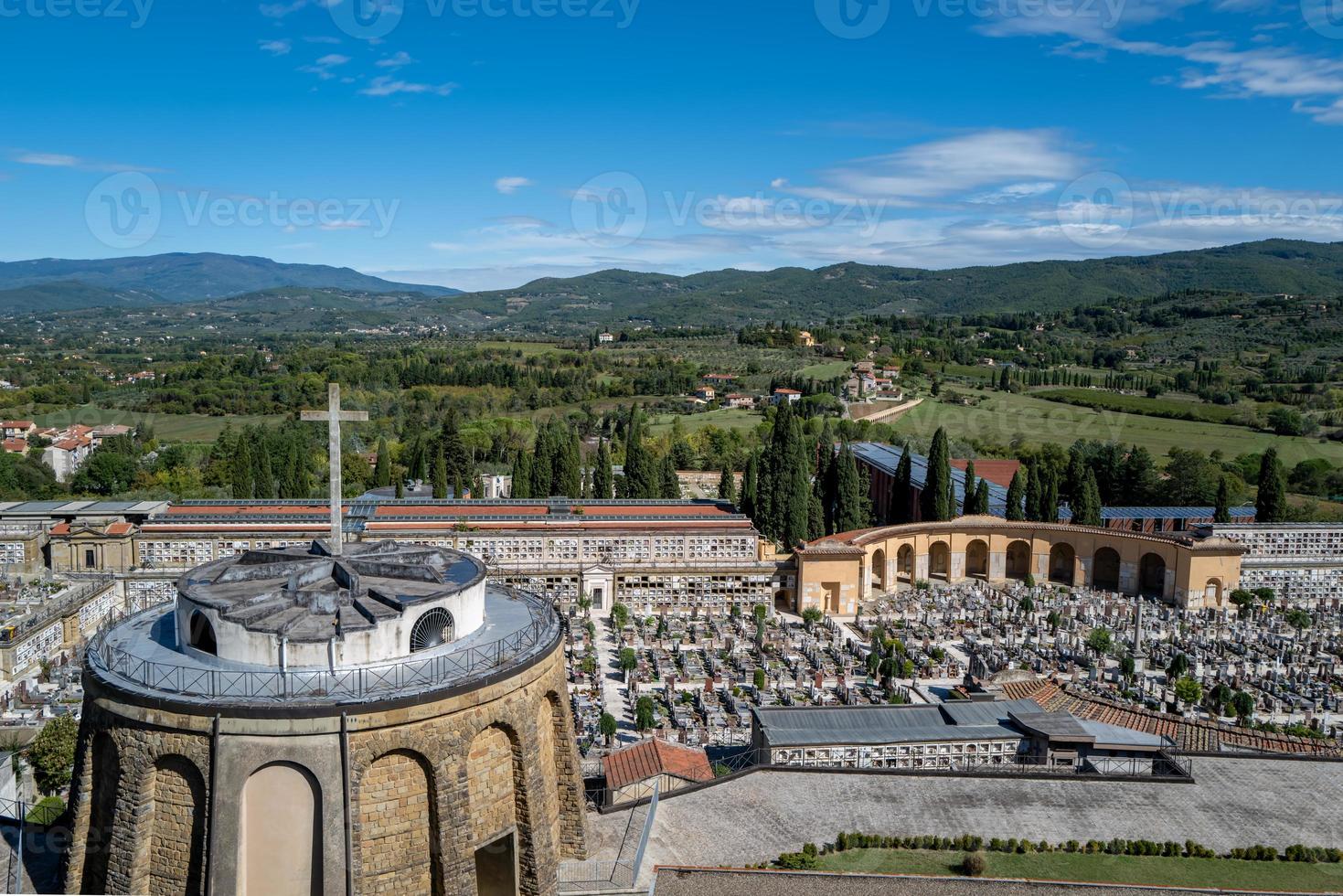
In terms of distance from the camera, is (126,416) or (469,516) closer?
(469,516)

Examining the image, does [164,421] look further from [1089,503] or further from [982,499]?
[1089,503]

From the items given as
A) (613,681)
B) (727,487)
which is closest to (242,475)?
(727,487)

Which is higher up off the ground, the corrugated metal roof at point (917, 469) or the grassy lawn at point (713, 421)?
the grassy lawn at point (713, 421)

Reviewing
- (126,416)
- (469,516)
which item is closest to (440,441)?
(469,516)

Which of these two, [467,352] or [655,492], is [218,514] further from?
[467,352]

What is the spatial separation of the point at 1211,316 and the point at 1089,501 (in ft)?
398

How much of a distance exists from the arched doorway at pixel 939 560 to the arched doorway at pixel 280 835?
44.5 metres

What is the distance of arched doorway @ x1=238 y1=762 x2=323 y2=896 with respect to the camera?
12086 mm

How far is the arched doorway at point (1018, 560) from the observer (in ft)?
177

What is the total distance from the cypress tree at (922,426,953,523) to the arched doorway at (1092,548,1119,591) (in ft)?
26.2

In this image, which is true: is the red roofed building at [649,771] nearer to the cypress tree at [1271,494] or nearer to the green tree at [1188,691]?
the green tree at [1188,691]

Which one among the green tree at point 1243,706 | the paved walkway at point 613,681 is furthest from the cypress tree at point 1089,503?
the paved walkway at point 613,681

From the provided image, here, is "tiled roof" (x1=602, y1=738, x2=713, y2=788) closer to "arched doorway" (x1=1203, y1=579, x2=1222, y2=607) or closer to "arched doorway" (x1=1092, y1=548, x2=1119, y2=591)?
"arched doorway" (x1=1203, y1=579, x2=1222, y2=607)

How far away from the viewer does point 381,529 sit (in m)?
47.4
